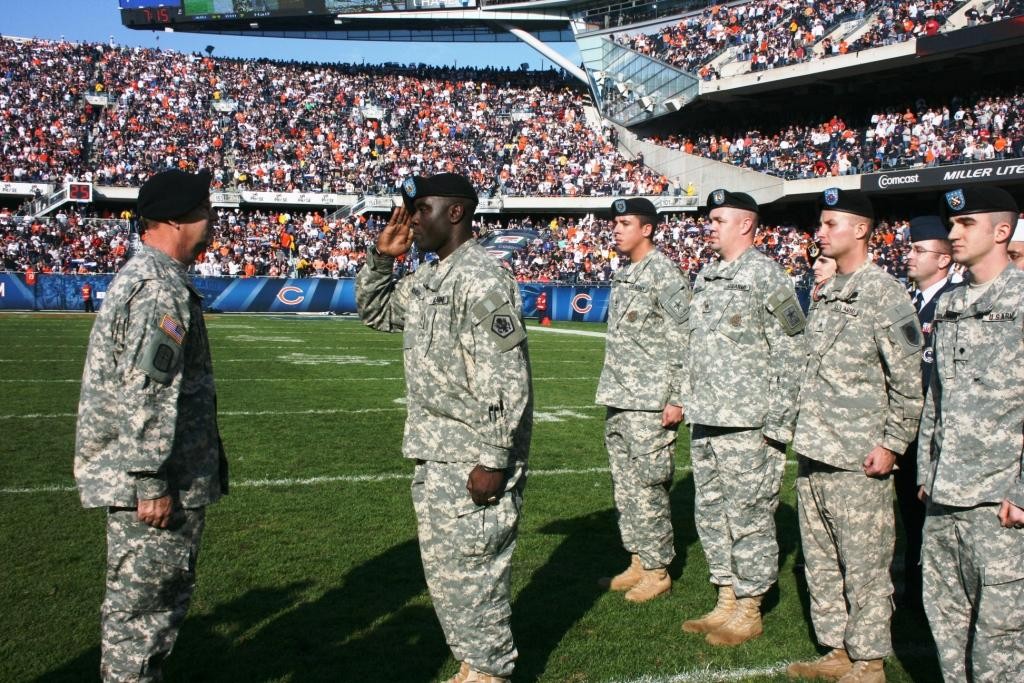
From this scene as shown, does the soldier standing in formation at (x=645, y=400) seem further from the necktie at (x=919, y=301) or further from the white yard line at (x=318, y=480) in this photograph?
the white yard line at (x=318, y=480)

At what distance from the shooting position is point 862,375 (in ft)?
14.4

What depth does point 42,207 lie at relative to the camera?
3669cm

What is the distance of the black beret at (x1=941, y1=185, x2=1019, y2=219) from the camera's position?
3.66m

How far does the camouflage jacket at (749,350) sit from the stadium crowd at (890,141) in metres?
26.5

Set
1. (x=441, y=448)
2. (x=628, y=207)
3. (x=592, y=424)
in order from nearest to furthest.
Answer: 1. (x=441, y=448)
2. (x=628, y=207)
3. (x=592, y=424)

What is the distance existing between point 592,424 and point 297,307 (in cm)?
2255

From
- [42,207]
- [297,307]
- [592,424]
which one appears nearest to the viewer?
[592,424]

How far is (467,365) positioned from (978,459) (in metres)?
2.08

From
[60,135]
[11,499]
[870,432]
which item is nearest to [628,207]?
[870,432]

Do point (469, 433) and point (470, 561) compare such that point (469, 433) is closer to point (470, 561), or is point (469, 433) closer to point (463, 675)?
point (470, 561)

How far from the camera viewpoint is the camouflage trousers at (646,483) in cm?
557

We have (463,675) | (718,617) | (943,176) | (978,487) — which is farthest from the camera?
(943,176)

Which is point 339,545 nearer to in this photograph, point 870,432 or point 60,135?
point 870,432

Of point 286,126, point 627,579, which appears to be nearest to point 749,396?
point 627,579
